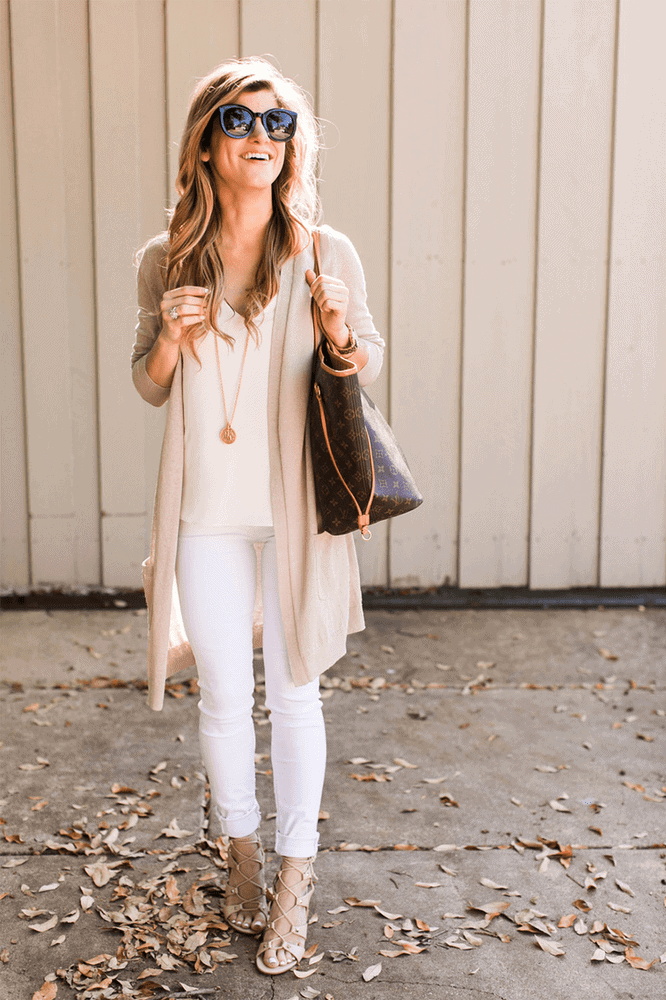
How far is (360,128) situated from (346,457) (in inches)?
121

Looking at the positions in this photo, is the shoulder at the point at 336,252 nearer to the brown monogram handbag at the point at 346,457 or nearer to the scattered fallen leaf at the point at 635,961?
the brown monogram handbag at the point at 346,457

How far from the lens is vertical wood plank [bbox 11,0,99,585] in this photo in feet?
15.4

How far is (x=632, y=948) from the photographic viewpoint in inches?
96.0

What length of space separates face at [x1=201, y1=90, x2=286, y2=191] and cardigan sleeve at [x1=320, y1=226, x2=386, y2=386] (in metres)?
0.20

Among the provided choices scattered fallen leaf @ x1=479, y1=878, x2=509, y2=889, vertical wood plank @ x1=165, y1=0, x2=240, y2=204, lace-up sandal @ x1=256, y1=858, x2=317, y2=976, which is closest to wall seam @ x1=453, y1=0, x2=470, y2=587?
vertical wood plank @ x1=165, y1=0, x2=240, y2=204

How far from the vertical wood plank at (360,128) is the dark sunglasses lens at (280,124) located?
258 centimetres

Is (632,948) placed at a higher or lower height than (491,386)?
lower

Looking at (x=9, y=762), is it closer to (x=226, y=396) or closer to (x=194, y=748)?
(x=194, y=748)

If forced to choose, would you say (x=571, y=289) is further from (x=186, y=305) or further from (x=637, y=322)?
(x=186, y=305)

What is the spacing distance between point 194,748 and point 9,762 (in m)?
0.62

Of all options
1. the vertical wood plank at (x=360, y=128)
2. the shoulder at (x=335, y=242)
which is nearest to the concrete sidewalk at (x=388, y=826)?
the shoulder at (x=335, y=242)

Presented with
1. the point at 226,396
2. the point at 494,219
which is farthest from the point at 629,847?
the point at 494,219

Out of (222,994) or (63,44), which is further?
(63,44)

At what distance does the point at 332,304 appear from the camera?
222 centimetres
